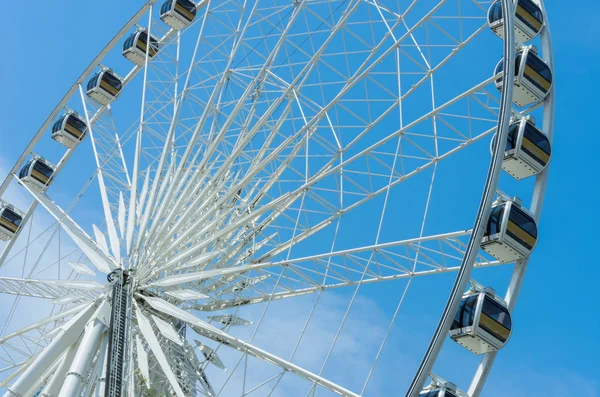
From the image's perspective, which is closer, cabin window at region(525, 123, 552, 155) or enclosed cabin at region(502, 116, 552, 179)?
enclosed cabin at region(502, 116, 552, 179)

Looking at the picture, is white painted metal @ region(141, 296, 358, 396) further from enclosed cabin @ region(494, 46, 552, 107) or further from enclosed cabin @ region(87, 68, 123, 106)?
enclosed cabin @ region(87, 68, 123, 106)

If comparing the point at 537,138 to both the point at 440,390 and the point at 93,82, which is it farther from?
the point at 93,82

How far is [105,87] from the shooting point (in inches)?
1243

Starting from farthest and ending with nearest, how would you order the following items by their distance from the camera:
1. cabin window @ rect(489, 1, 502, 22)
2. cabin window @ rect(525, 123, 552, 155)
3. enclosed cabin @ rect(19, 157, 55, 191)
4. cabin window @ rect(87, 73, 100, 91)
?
1. cabin window @ rect(87, 73, 100, 91)
2. enclosed cabin @ rect(19, 157, 55, 191)
3. cabin window @ rect(489, 1, 502, 22)
4. cabin window @ rect(525, 123, 552, 155)


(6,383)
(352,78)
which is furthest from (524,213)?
(6,383)

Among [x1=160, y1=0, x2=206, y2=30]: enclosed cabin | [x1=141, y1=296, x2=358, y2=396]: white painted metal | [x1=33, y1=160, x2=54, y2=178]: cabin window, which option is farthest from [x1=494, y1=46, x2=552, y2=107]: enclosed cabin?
[x1=33, y1=160, x2=54, y2=178]: cabin window

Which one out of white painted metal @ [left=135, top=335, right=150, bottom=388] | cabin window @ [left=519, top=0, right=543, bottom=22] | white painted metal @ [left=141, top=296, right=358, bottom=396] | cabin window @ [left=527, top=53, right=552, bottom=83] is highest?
cabin window @ [left=519, top=0, right=543, bottom=22]

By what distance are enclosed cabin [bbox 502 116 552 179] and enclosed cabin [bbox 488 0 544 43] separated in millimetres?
2414

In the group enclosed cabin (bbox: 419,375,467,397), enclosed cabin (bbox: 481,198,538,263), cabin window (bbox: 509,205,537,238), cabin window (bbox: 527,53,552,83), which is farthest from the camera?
cabin window (bbox: 527,53,552,83)

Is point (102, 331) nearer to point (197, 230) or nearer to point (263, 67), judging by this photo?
point (197, 230)

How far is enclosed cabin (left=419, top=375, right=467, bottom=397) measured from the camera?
16.7m

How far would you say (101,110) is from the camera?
31.7m

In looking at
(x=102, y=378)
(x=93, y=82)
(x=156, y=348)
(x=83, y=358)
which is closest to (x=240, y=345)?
(x=156, y=348)

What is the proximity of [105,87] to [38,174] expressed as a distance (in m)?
3.48
